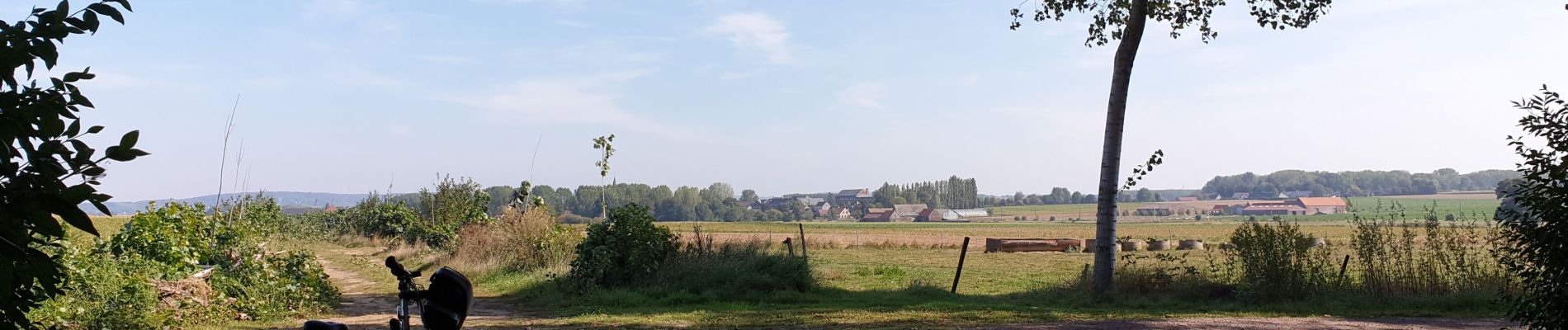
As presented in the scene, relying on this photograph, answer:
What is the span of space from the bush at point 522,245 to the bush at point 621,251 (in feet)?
9.83

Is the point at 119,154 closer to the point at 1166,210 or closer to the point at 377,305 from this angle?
the point at 377,305

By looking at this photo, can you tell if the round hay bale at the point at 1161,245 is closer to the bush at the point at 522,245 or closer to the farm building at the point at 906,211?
the bush at the point at 522,245

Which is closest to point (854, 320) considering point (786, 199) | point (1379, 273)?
point (1379, 273)

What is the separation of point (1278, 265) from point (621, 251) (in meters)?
9.34

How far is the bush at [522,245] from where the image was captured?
19.3m

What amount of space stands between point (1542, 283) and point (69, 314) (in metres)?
12.0

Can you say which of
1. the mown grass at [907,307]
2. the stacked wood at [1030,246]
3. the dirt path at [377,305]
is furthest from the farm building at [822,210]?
the mown grass at [907,307]

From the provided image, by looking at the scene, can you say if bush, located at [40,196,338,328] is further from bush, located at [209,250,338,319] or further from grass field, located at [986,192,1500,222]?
grass field, located at [986,192,1500,222]

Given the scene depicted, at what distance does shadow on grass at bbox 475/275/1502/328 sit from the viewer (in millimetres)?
11586

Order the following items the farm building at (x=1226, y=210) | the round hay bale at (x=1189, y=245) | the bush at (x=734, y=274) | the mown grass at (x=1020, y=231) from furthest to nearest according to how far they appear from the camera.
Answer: the farm building at (x=1226, y=210) < the mown grass at (x=1020, y=231) < the round hay bale at (x=1189, y=245) < the bush at (x=734, y=274)

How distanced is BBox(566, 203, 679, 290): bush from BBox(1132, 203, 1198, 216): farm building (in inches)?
5016

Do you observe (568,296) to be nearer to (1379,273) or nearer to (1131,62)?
(1131,62)

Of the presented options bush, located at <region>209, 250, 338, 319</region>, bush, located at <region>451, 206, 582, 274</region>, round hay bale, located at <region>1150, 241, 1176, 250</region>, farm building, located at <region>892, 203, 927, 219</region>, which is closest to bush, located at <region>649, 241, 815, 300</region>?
bush, located at <region>451, 206, 582, 274</region>

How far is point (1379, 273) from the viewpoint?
44.7 ft
